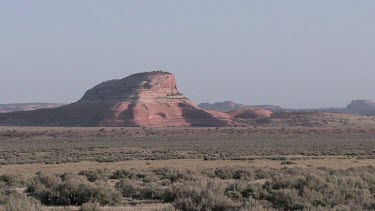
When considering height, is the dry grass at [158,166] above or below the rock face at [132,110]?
below

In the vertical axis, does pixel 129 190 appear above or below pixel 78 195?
below

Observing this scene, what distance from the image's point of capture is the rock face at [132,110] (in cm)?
13562

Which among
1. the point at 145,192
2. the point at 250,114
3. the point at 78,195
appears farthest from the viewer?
the point at 250,114

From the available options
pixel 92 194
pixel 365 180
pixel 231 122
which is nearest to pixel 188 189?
pixel 92 194

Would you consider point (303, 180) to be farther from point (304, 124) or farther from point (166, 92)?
point (166, 92)

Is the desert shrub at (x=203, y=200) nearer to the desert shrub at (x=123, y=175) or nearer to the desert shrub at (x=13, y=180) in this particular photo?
the desert shrub at (x=13, y=180)

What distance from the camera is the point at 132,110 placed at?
444 ft

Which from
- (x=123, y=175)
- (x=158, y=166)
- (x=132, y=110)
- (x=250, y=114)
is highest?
(x=132, y=110)

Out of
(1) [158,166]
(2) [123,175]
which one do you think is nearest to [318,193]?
(2) [123,175]

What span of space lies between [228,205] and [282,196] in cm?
190

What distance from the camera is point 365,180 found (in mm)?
20062

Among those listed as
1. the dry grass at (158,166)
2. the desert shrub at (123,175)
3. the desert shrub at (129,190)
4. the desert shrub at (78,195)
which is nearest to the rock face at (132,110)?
the dry grass at (158,166)

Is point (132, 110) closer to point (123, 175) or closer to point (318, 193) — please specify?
point (123, 175)

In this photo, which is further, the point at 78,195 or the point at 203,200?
the point at 78,195
